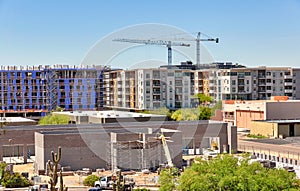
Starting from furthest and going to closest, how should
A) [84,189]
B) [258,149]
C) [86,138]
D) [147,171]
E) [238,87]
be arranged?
[238,87] → [258,149] → [86,138] → [147,171] → [84,189]

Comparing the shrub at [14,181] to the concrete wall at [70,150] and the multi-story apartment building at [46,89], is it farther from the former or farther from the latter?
the multi-story apartment building at [46,89]

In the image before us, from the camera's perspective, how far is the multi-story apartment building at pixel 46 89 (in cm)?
2325

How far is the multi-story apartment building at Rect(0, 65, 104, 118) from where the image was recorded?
23250 mm

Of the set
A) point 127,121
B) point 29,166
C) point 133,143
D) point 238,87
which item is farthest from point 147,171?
point 238,87

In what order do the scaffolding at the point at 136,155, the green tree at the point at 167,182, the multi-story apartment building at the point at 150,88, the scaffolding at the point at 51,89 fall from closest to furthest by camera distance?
the green tree at the point at 167,182, the scaffolding at the point at 136,155, the multi-story apartment building at the point at 150,88, the scaffolding at the point at 51,89

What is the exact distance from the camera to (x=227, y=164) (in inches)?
255

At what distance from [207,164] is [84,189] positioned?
2.11 m

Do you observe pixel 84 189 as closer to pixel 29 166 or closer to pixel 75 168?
pixel 75 168

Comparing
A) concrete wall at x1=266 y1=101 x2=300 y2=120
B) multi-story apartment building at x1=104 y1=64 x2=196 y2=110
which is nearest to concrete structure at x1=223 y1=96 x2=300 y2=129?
concrete wall at x1=266 y1=101 x2=300 y2=120

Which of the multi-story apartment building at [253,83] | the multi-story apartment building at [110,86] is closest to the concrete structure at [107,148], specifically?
the multi-story apartment building at [110,86]

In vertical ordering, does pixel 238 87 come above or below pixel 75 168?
above

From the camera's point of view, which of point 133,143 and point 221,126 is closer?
point 133,143

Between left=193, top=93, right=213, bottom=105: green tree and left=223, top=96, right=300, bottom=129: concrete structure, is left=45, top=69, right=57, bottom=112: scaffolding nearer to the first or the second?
left=193, top=93, right=213, bottom=105: green tree

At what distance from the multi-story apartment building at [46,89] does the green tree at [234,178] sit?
17.3 metres
